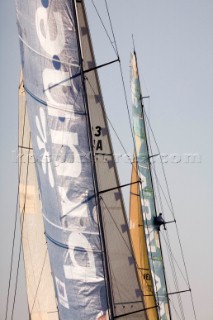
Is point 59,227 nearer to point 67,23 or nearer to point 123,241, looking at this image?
point 123,241

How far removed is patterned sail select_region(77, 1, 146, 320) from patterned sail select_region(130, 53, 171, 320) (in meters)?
9.60

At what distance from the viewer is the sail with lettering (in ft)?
37.9

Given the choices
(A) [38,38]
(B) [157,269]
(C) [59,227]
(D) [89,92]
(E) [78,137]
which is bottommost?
(B) [157,269]

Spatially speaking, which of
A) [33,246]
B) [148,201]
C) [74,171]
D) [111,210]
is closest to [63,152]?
[74,171]

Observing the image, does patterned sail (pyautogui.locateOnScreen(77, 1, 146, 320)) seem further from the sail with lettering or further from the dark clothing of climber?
the dark clothing of climber

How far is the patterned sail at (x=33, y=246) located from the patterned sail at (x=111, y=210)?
502 centimetres

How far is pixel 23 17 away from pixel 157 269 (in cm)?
1212

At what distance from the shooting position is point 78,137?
11.9 meters

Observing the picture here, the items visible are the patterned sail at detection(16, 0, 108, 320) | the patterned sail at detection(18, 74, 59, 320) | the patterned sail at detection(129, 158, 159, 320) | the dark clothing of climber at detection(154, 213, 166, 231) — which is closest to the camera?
the patterned sail at detection(16, 0, 108, 320)

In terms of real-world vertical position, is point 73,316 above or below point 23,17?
below

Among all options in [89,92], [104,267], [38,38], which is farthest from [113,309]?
[38,38]

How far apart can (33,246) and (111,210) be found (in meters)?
6.32

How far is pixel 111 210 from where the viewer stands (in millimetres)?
11875

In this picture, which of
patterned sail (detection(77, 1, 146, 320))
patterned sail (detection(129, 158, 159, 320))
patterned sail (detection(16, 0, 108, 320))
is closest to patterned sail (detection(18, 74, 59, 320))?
patterned sail (detection(129, 158, 159, 320))
